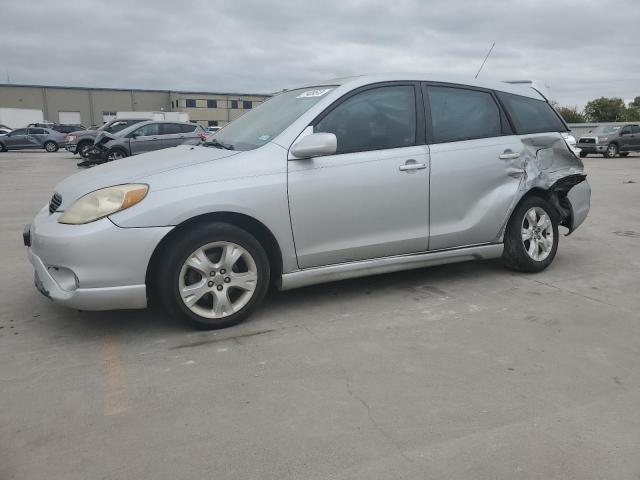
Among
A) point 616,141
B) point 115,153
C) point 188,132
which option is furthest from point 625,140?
point 115,153

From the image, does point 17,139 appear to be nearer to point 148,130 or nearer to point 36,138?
point 36,138

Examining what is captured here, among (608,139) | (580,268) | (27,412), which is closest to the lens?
(27,412)

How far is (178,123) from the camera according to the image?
59.8 feet

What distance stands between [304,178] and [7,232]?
5177 millimetres

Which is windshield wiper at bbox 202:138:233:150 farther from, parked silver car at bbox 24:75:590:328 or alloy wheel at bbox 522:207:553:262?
alloy wheel at bbox 522:207:553:262

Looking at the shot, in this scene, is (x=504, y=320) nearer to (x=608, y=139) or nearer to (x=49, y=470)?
(x=49, y=470)

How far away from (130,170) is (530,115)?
11.5 ft

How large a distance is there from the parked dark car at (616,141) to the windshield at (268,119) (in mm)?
24077

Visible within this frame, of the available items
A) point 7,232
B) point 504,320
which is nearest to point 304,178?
point 504,320

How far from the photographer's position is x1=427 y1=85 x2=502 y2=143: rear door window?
458cm

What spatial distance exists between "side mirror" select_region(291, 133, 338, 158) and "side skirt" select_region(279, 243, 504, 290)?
32.5 inches

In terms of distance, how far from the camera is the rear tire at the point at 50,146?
31.9 metres

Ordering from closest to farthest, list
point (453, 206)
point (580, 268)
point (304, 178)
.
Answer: point (304, 178) → point (453, 206) → point (580, 268)

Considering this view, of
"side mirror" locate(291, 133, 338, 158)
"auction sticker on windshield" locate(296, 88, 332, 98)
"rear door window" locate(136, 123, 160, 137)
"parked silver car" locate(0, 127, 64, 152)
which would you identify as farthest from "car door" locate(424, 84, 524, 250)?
"parked silver car" locate(0, 127, 64, 152)
